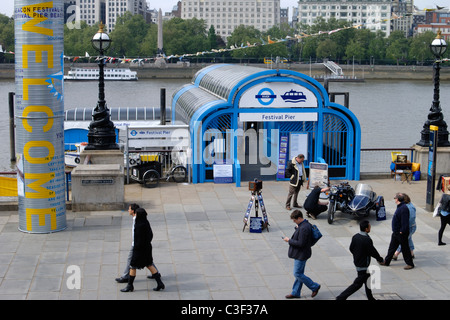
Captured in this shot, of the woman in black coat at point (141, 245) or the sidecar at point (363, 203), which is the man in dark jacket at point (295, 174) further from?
the woman in black coat at point (141, 245)

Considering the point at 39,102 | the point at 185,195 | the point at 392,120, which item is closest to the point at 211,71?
the point at 185,195

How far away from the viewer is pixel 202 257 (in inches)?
514

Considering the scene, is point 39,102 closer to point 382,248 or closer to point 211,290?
point 211,290

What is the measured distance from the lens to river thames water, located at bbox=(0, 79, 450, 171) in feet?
147

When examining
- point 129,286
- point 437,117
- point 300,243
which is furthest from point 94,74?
point 300,243

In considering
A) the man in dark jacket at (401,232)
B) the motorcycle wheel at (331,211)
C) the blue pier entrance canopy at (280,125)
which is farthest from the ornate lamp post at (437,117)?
the man in dark jacket at (401,232)

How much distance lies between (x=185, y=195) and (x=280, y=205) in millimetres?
2646

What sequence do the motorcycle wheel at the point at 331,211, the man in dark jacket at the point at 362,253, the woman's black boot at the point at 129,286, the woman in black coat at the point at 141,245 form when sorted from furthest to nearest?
the motorcycle wheel at the point at 331,211 < the woman's black boot at the point at 129,286 < the woman in black coat at the point at 141,245 < the man in dark jacket at the point at 362,253

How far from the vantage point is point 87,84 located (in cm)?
10194

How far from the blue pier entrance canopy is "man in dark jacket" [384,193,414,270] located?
8.05 metres

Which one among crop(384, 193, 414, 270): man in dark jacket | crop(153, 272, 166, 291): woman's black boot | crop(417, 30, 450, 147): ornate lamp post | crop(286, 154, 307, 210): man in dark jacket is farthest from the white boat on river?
crop(153, 272, 166, 291): woman's black boot

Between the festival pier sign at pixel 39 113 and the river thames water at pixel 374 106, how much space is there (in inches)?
832

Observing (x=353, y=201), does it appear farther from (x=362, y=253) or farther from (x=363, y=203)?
(x=362, y=253)

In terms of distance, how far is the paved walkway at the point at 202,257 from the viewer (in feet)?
36.7
